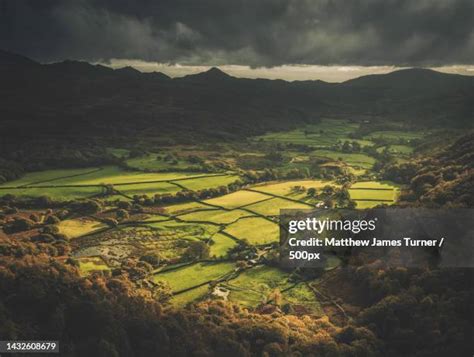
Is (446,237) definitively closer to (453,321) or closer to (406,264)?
(406,264)

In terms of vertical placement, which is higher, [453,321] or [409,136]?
[409,136]

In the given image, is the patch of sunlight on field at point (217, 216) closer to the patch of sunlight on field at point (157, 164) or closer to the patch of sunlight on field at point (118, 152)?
the patch of sunlight on field at point (157, 164)

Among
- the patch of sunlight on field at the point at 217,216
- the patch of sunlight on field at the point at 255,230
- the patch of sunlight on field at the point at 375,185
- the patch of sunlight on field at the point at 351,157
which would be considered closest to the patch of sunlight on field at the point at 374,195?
the patch of sunlight on field at the point at 375,185

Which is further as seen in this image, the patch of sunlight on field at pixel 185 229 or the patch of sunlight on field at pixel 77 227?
the patch of sunlight on field at pixel 77 227

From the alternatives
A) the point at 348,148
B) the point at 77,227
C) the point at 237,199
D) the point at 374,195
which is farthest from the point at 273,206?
the point at 348,148

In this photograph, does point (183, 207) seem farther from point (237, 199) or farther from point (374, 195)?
point (374, 195)

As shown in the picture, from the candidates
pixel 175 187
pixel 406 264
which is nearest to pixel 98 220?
pixel 175 187

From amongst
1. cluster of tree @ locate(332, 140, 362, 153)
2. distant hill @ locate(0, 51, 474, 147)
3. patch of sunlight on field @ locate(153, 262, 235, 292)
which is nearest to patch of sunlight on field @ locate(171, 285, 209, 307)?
patch of sunlight on field @ locate(153, 262, 235, 292)
